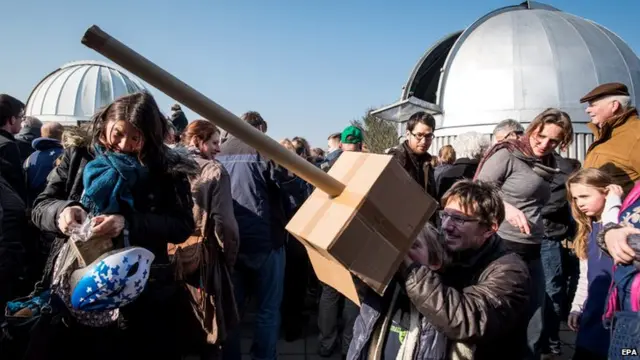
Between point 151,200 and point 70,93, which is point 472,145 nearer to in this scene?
point 151,200

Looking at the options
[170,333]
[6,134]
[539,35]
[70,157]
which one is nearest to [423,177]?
[170,333]

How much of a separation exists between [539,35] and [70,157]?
14.5 m

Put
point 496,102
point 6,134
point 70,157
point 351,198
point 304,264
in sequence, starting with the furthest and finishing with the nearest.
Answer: point 496,102, point 304,264, point 6,134, point 70,157, point 351,198

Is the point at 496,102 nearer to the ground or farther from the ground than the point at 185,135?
farther from the ground

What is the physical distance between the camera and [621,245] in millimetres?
1691

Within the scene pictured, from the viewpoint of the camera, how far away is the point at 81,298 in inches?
65.4

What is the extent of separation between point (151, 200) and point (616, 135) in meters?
2.86

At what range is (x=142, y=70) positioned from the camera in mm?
1122

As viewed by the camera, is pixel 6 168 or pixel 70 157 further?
pixel 6 168

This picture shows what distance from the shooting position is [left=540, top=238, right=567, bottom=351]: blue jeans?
376 cm

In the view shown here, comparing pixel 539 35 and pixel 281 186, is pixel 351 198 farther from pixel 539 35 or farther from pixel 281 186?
pixel 539 35

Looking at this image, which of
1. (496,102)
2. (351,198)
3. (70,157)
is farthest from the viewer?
(496,102)

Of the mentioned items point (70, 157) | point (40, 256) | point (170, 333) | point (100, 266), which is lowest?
point (40, 256)

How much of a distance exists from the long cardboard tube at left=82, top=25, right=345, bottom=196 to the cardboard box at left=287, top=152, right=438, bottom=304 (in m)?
0.20
